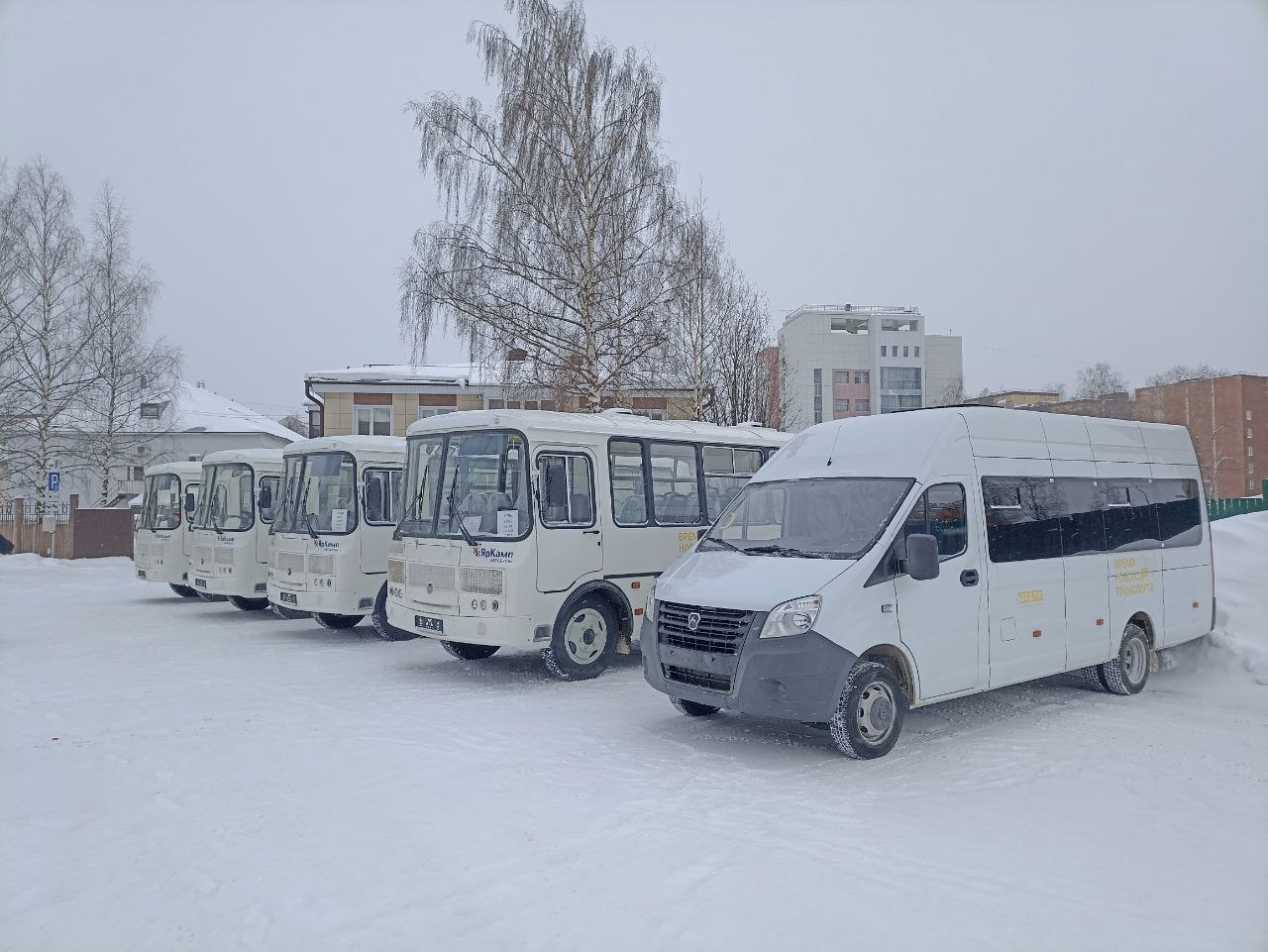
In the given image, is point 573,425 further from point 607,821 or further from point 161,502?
point 161,502

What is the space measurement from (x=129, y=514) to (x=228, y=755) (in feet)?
99.2

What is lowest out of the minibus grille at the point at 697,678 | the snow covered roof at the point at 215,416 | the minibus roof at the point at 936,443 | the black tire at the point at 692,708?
the black tire at the point at 692,708

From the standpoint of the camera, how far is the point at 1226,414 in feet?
212

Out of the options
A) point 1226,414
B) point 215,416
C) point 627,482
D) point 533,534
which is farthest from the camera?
point 1226,414

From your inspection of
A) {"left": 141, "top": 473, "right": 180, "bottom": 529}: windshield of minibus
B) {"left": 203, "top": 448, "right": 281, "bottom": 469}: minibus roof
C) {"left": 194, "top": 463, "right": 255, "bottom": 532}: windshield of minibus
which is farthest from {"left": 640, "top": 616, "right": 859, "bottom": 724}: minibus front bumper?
{"left": 141, "top": 473, "right": 180, "bottom": 529}: windshield of minibus

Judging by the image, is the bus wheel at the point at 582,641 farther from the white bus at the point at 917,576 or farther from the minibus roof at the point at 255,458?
the minibus roof at the point at 255,458

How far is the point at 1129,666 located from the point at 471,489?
23.8 ft

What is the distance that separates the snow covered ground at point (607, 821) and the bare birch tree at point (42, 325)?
26.6 m

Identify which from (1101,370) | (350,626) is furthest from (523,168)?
(1101,370)

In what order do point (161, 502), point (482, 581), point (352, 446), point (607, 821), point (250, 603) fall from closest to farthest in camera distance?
1. point (607, 821)
2. point (482, 581)
3. point (352, 446)
4. point (250, 603)
5. point (161, 502)

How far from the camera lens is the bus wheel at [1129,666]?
9.52 m

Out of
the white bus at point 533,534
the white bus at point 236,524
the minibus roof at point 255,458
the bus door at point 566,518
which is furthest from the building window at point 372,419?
the bus door at point 566,518

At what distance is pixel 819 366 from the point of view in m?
81.4

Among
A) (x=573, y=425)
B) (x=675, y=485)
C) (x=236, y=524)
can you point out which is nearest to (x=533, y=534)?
(x=573, y=425)
